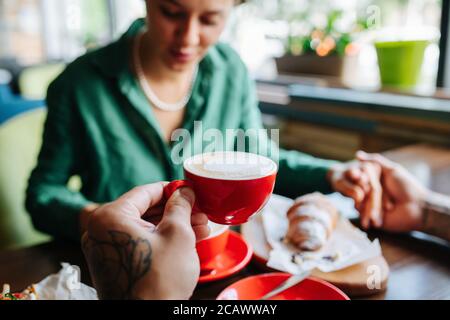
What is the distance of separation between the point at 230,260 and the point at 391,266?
349 millimetres

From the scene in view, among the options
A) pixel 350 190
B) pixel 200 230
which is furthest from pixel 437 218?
pixel 200 230

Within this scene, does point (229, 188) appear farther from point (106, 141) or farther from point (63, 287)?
point (106, 141)

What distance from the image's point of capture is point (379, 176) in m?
1.17

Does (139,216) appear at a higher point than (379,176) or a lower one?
higher

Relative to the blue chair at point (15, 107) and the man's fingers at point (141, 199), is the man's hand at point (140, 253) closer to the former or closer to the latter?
the man's fingers at point (141, 199)

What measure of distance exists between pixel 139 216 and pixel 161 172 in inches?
34.1

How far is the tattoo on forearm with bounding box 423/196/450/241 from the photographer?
1.02m

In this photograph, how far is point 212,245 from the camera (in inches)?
32.4

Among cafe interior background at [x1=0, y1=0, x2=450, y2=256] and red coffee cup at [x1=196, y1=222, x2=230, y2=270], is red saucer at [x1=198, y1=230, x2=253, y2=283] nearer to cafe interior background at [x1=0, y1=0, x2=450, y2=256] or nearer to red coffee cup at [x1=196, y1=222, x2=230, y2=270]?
red coffee cup at [x1=196, y1=222, x2=230, y2=270]

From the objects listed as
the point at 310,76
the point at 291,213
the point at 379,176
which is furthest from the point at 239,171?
the point at 310,76

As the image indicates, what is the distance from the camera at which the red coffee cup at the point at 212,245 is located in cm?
80

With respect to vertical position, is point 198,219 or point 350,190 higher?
point 198,219

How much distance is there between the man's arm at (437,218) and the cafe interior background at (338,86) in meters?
0.32
